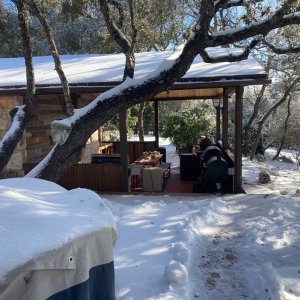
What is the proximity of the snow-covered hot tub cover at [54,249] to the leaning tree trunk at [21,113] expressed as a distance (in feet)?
9.04

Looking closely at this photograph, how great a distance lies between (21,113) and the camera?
17.9 feet

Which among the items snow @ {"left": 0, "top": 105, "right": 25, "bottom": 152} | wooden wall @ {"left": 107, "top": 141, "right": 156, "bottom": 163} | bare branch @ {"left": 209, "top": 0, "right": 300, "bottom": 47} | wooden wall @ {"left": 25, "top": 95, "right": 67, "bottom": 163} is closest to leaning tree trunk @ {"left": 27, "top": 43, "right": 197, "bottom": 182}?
bare branch @ {"left": 209, "top": 0, "right": 300, "bottom": 47}

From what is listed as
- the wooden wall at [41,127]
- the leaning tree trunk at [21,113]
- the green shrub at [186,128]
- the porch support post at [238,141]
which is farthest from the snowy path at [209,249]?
the green shrub at [186,128]

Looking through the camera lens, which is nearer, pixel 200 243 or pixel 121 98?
pixel 121 98

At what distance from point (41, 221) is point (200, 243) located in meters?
3.33

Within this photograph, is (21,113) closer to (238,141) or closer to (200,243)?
(200,243)

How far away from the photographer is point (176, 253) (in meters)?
4.57

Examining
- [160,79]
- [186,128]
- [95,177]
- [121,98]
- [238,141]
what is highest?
[160,79]

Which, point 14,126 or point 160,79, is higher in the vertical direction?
point 160,79

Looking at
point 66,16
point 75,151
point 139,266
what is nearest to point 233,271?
point 139,266

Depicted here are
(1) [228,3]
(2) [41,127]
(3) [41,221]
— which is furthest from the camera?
(2) [41,127]

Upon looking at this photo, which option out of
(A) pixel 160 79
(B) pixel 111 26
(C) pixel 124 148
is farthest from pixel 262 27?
(C) pixel 124 148

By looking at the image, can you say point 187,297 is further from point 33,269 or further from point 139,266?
point 33,269

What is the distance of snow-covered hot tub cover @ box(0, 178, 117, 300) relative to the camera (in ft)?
5.86
